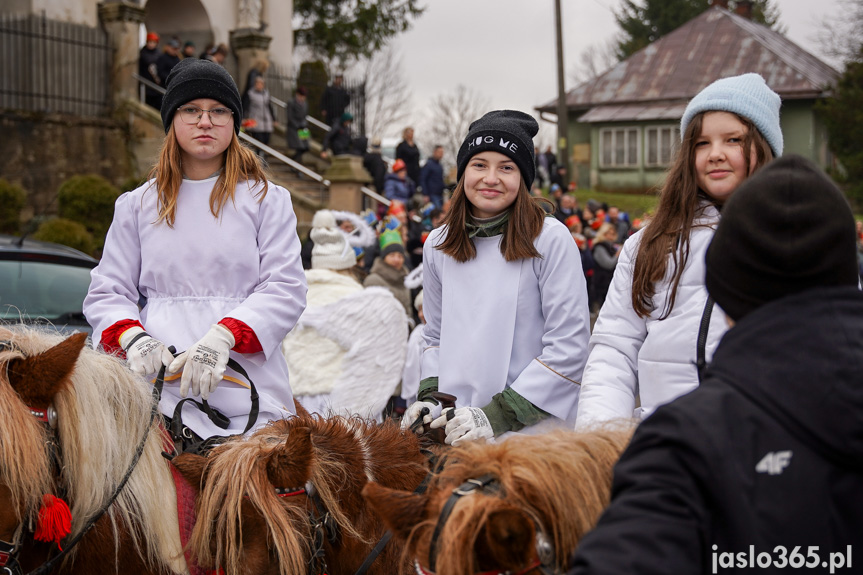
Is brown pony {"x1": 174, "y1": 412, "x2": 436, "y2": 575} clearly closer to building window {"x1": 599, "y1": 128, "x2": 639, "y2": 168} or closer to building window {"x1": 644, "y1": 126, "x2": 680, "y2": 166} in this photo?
building window {"x1": 644, "y1": 126, "x2": 680, "y2": 166}

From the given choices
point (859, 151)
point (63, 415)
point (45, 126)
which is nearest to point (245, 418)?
point (63, 415)

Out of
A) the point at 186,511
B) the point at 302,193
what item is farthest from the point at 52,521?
the point at 302,193

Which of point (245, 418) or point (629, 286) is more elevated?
point (629, 286)

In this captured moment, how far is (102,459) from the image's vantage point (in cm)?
232

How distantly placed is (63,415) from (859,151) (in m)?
32.3

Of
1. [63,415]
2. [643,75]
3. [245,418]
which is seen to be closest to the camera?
[63,415]

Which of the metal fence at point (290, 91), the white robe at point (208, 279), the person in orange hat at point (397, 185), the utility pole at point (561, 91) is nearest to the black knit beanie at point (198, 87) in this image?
the white robe at point (208, 279)

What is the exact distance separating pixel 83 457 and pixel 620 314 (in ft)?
4.89

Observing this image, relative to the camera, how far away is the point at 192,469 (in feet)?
7.94

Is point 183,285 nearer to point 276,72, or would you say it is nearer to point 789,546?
point 789,546

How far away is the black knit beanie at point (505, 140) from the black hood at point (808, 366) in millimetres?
1736

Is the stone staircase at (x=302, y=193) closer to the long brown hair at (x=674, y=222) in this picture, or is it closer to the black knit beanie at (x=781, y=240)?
the long brown hair at (x=674, y=222)

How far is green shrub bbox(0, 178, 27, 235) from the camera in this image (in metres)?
12.8

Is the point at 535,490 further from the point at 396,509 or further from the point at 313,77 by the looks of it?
the point at 313,77
